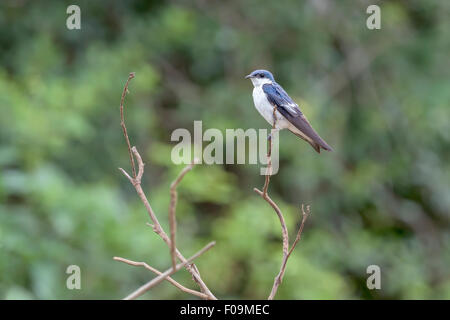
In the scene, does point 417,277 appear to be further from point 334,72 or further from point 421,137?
point 334,72

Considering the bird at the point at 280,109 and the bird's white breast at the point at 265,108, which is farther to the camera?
the bird's white breast at the point at 265,108

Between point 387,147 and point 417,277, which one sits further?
point 387,147

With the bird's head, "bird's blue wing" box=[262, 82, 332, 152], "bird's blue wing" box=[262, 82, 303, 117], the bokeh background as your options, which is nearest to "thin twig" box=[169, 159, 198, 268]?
"bird's blue wing" box=[262, 82, 332, 152]

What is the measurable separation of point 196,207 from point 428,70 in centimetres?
390

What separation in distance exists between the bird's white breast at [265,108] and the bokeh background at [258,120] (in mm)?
2735

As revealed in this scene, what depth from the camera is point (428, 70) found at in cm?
845

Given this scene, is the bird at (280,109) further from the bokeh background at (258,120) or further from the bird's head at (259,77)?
the bokeh background at (258,120)

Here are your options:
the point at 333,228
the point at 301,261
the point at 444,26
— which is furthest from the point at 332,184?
the point at 444,26

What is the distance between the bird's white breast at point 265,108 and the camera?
2.72 meters

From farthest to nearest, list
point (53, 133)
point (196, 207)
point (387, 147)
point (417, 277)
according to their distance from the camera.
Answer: point (196, 207)
point (387, 147)
point (417, 277)
point (53, 133)

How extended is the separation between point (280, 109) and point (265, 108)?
0.53 feet

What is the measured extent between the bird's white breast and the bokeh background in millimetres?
2735

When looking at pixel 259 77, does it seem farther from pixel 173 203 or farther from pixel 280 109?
pixel 173 203

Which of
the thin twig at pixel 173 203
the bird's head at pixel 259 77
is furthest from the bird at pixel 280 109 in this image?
the thin twig at pixel 173 203
